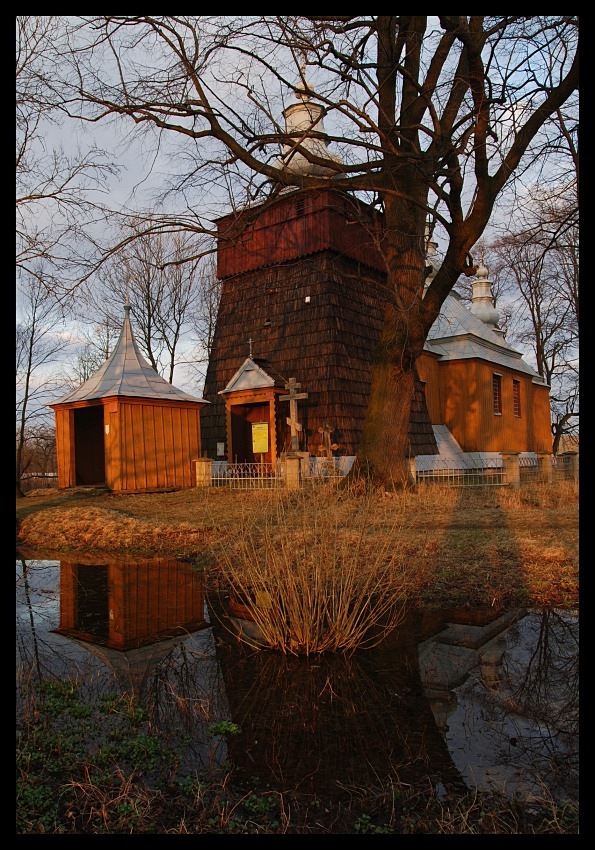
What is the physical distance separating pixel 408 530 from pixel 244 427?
10784mm

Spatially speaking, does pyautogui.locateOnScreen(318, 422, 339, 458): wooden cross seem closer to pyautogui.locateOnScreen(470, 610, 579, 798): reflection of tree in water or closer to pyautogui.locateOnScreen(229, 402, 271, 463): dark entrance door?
pyautogui.locateOnScreen(229, 402, 271, 463): dark entrance door

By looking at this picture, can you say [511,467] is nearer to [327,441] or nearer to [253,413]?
[327,441]

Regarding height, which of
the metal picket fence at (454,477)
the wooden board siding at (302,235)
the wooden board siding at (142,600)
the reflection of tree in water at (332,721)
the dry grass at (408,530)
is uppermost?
the wooden board siding at (302,235)

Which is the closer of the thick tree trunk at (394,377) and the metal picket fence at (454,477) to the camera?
the thick tree trunk at (394,377)

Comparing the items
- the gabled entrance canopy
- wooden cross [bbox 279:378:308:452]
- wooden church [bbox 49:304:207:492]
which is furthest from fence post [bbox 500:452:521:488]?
wooden church [bbox 49:304:207:492]

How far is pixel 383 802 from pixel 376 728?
0.74m

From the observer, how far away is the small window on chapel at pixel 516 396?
27.0 meters

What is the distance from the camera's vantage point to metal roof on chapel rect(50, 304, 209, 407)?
15117 mm

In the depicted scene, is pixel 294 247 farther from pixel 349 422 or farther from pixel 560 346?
pixel 560 346

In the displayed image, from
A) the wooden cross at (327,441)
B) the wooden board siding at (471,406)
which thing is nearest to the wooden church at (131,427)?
the wooden cross at (327,441)

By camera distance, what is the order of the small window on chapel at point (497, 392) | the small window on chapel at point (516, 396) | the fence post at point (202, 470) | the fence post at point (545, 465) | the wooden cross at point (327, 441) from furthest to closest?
the small window on chapel at point (516, 396) < the small window on chapel at point (497, 392) < the fence post at point (545, 465) < the fence post at point (202, 470) < the wooden cross at point (327, 441)

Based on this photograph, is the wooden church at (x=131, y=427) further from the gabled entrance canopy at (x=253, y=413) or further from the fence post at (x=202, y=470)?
the gabled entrance canopy at (x=253, y=413)

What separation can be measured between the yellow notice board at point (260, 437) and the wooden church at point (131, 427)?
2374mm

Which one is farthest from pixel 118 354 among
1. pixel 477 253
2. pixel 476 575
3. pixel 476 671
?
pixel 477 253
